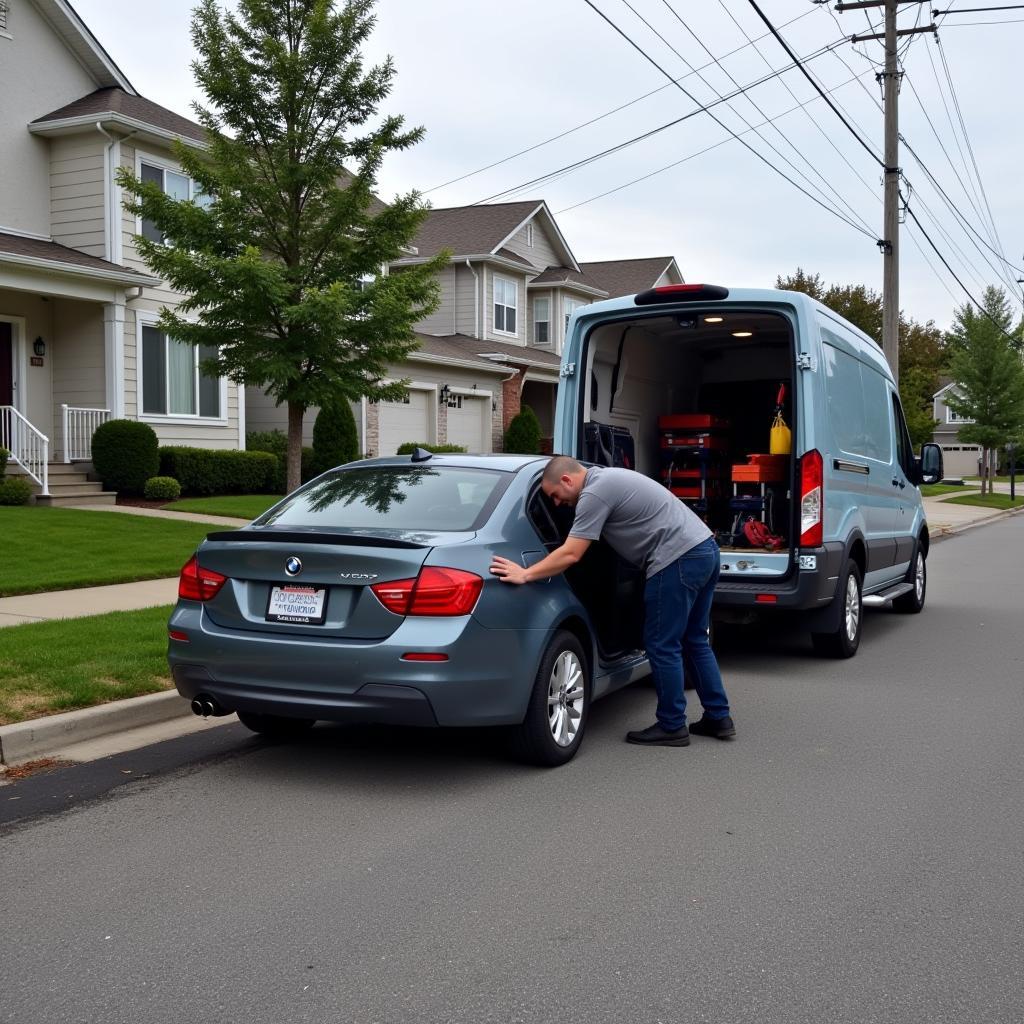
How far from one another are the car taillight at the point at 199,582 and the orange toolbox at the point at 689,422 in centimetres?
571

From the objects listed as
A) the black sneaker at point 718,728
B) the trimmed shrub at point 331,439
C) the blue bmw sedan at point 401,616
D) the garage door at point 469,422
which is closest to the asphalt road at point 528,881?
the black sneaker at point 718,728

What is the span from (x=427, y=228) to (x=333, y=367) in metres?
24.0

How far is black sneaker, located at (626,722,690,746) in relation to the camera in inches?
255

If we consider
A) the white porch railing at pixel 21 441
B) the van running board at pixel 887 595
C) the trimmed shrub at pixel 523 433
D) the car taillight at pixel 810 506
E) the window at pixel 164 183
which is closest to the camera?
the car taillight at pixel 810 506

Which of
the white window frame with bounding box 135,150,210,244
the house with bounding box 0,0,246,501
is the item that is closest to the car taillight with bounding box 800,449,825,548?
the house with bounding box 0,0,246,501

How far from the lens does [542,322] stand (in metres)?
38.3

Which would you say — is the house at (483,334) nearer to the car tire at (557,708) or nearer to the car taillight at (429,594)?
the car tire at (557,708)

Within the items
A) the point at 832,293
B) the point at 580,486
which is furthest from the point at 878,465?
the point at 832,293

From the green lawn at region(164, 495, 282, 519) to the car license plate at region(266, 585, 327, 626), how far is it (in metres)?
12.8

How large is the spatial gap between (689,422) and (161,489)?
12315mm

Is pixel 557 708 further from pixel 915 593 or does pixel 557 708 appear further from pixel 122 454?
pixel 122 454

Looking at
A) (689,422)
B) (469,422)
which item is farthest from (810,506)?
(469,422)

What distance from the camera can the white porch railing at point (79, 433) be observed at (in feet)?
67.8

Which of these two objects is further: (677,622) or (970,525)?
(970,525)
